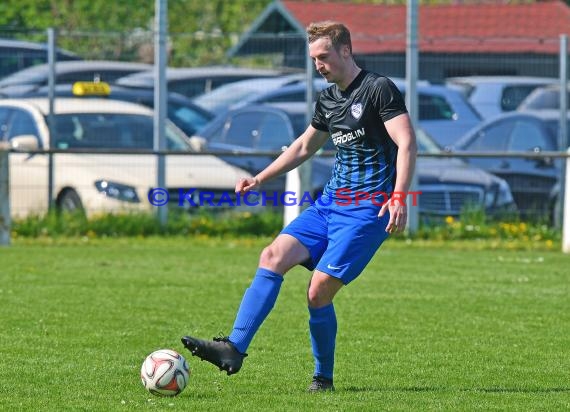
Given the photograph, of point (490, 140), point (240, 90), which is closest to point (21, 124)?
point (240, 90)

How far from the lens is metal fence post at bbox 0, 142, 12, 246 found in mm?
15766

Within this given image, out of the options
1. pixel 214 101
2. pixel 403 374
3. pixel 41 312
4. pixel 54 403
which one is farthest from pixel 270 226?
pixel 54 403

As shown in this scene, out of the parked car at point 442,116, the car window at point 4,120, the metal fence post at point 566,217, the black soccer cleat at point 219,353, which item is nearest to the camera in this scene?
the black soccer cleat at point 219,353

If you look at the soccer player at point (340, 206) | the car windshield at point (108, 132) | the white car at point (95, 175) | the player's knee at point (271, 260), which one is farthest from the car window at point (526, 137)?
the player's knee at point (271, 260)

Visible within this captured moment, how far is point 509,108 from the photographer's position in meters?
18.6

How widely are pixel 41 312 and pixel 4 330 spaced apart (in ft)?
3.17

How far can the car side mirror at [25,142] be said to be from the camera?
55.2 ft

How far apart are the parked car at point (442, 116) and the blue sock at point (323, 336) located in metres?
11.1

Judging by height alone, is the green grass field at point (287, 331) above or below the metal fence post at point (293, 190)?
below

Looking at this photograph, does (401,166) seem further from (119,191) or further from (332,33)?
(119,191)

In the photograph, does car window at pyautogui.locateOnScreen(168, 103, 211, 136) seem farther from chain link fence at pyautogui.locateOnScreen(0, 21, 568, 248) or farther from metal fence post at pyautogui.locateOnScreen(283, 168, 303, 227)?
metal fence post at pyautogui.locateOnScreen(283, 168, 303, 227)

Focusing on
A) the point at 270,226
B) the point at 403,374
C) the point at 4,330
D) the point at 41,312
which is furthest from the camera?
the point at 270,226

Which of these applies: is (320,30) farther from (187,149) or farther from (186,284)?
(187,149)

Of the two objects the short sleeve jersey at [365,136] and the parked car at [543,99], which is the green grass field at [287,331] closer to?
the short sleeve jersey at [365,136]
